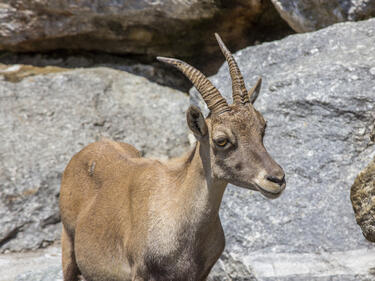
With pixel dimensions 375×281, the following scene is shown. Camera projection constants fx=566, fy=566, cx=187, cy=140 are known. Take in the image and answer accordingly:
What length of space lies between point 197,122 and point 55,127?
527 cm

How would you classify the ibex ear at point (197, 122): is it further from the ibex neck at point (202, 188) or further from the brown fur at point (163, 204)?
the ibex neck at point (202, 188)

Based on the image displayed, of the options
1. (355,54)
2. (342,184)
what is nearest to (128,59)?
(355,54)

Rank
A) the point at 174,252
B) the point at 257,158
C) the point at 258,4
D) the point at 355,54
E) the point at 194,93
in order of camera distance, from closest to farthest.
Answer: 1. the point at 257,158
2. the point at 174,252
3. the point at 355,54
4. the point at 194,93
5. the point at 258,4

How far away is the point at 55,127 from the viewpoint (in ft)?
31.3

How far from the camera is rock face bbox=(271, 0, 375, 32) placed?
28.7ft

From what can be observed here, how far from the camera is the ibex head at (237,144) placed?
4.54 m

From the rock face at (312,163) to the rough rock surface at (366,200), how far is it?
1.36 ft

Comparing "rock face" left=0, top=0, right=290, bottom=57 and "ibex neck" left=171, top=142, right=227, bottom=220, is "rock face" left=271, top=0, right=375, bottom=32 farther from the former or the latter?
"ibex neck" left=171, top=142, right=227, bottom=220

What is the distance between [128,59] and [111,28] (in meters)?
0.75

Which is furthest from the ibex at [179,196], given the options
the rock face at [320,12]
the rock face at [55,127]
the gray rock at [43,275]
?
Answer: the rock face at [320,12]

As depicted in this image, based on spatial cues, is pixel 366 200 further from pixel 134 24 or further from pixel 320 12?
pixel 134 24

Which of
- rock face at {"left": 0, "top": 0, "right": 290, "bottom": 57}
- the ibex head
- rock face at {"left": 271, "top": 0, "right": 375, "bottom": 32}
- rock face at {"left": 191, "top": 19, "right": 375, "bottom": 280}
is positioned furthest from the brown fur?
rock face at {"left": 0, "top": 0, "right": 290, "bottom": 57}

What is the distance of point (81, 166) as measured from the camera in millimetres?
6598

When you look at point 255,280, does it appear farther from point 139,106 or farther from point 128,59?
point 128,59
